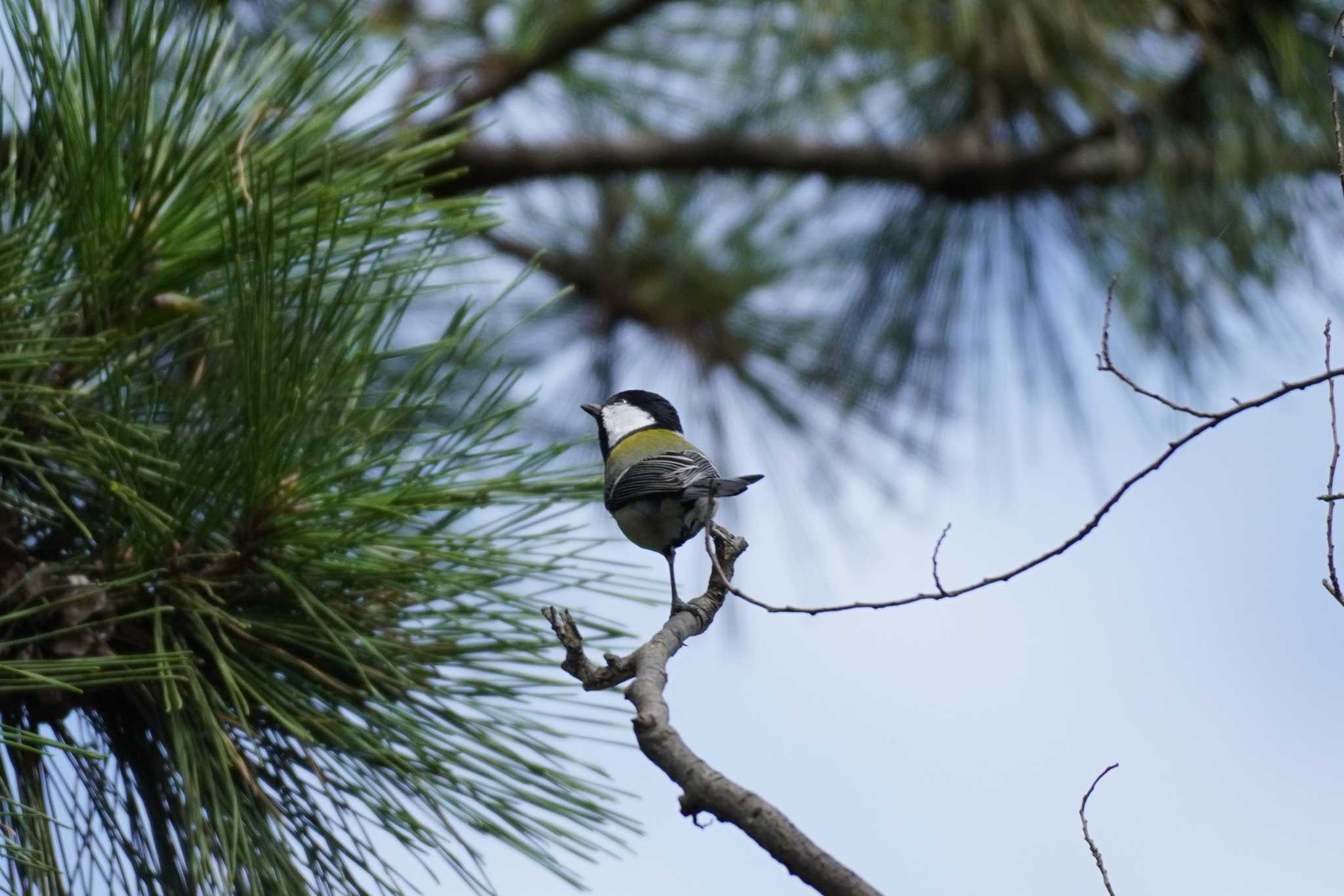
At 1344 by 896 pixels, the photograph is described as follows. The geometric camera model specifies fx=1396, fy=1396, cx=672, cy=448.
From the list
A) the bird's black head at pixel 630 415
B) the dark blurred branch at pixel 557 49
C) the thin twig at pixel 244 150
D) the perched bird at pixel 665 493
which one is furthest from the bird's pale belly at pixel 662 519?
the dark blurred branch at pixel 557 49

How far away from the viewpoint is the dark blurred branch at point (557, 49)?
2182mm

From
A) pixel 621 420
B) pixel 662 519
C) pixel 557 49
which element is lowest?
pixel 662 519

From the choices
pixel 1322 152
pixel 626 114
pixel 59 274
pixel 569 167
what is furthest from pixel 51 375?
pixel 1322 152

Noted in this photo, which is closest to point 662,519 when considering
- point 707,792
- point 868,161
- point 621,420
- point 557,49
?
point 621,420

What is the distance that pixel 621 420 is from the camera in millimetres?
A: 1378

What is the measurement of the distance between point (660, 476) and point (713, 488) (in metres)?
0.04

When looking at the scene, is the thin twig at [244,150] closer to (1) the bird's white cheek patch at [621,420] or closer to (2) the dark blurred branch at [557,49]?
(1) the bird's white cheek patch at [621,420]

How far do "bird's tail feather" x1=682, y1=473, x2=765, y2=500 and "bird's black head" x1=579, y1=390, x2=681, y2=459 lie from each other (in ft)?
0.66

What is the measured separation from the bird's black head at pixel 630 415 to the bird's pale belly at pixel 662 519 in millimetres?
183

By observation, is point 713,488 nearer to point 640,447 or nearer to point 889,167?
point 640,447

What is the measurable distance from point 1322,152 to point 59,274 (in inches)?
76.1

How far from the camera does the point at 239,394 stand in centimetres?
107

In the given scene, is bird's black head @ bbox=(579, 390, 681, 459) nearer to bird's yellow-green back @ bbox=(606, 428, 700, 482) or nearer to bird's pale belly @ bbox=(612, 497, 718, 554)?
bird's yellow-green back @ bbox=(606, 428, 700, 482)

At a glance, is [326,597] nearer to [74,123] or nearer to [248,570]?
[248,570]
